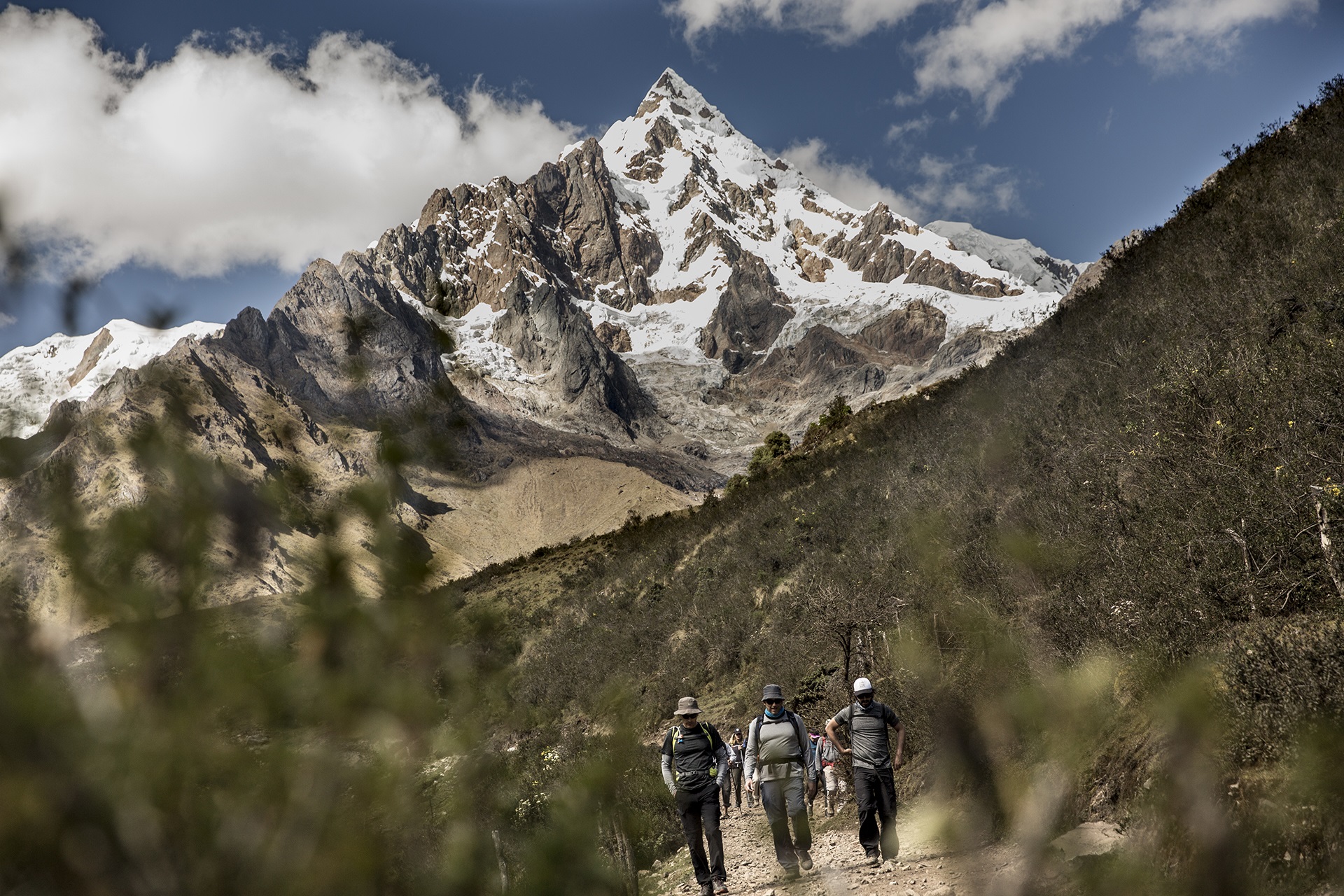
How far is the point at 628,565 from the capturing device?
26.1 metres

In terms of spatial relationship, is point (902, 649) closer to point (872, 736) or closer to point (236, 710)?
point (872, 736)

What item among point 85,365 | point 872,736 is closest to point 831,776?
point 872,736

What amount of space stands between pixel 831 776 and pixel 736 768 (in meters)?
3.26

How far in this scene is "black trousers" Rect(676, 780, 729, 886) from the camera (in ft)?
20.4

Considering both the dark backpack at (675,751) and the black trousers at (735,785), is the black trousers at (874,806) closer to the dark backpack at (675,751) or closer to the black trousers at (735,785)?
the dark backpack at (675,751)

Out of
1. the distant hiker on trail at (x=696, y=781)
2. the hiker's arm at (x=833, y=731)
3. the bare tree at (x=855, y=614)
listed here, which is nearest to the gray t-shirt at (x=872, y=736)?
the hiker's arm at (x=833, y=731)

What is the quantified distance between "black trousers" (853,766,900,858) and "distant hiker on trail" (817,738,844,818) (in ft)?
7.30

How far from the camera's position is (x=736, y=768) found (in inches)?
472

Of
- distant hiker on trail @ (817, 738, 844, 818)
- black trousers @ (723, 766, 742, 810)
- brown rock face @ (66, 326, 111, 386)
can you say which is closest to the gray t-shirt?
distant hiker on trail @ (817, 738, 844, 818)

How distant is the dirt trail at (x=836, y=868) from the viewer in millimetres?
5738

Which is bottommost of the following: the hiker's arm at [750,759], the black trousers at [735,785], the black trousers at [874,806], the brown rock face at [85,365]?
the black trousers at [735,785]

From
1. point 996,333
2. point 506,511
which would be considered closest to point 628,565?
point 506,511

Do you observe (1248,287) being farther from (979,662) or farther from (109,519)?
(109,519)

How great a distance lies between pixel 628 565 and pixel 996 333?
18604 cm
